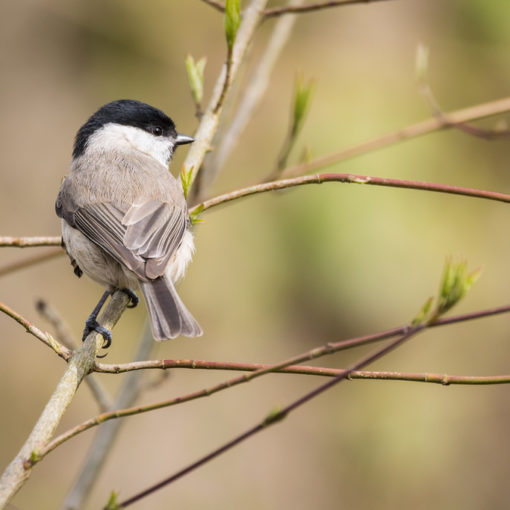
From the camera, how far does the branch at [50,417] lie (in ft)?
4.87

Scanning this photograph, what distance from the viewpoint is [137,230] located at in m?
2.71

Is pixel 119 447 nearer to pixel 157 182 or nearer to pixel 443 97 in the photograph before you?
pixel 157 182

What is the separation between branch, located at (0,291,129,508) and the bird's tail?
12.0 inches

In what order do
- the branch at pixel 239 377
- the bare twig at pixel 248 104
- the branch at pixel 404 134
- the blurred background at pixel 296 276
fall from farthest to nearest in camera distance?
the blurred background at pixel 296 276 < the bare twig at pixel 248 104 < the branch at pixel 404 134 < the branch at pixel 239 377

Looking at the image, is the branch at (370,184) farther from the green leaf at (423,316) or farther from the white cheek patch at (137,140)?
the white cheek patch at (137,140)

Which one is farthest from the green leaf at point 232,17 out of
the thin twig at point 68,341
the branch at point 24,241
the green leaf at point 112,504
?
the green leaf at point 112,504

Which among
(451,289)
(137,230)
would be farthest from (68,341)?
(451,289)

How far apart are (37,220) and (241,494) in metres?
2.30

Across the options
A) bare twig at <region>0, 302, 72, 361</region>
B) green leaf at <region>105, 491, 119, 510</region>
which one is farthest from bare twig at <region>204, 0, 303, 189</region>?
green leaf at <region>105, 491, 119, 510</region>

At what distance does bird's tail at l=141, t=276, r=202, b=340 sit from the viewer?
2.24 metres

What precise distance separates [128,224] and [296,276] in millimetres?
2343

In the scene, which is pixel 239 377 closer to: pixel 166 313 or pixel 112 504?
pixel 112 504

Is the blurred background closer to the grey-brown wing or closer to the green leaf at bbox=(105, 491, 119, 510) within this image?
the grey-brown wing

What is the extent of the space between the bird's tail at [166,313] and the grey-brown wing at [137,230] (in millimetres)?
46
